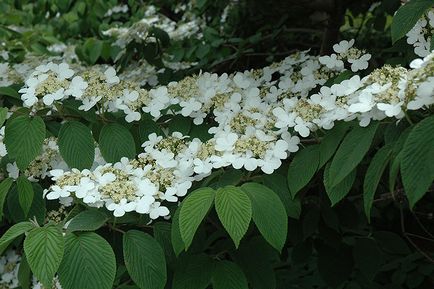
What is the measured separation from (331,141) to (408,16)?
316 millimetres

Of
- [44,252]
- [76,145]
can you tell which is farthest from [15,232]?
[76,145]

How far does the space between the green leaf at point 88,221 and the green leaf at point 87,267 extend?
0.05 metres

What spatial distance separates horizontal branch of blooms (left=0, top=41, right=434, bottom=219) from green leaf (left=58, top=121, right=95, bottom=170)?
0.23 ft

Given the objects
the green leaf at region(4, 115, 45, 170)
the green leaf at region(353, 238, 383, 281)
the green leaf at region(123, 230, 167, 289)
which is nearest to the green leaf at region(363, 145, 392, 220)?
the green leaf at region(123, 230, 167, 289)

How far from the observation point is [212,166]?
1427 millimetres

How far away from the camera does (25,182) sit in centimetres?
163

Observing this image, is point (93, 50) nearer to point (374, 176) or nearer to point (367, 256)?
point (367, 256)

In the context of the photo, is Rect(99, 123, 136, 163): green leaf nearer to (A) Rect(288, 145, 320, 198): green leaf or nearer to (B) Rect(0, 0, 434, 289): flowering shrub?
(B) Rect(0, 0, 434, 289): flowering shrub

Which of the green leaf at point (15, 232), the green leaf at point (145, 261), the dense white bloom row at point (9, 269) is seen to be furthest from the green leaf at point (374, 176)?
the dense white bloom row at point (9, 269)

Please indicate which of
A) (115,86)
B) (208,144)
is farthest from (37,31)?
(208,144)

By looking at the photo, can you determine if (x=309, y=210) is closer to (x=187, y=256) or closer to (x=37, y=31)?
(x=187, y=256)

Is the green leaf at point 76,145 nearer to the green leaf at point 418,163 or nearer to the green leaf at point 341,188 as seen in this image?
the green leaf at point 341,188

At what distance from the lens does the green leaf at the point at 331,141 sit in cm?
134

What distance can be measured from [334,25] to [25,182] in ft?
5.78
